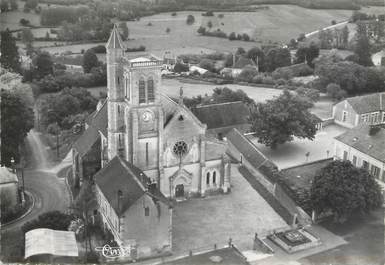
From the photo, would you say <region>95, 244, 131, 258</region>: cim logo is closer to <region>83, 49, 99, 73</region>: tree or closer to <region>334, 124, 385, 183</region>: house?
<region>334, 124, 385, 183</region>: house

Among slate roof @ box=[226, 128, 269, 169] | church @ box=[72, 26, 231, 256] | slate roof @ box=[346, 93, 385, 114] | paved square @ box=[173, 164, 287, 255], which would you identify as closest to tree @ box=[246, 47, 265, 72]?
slate roof @ box=[346, 93, 385, 114]

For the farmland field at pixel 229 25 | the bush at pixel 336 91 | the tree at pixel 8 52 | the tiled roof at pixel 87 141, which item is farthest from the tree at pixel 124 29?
the bush at pixel 336 91

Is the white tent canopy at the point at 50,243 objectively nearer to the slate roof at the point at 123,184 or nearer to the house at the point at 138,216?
the house at the point at 138,216

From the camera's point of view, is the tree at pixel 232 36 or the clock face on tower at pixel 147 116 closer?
the clock face on tower at pixel 147 116

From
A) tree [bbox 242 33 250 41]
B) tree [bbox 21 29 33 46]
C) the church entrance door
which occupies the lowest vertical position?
the church entrance door

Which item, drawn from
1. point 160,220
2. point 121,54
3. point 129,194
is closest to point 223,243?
point 160,220

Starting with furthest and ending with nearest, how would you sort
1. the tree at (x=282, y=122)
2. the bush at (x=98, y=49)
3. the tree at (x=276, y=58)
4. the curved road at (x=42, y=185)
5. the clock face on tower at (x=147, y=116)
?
the tree at (x=276, y=58) < the bush at (x=98, y=49) < the tree at (x=282, y=122) < the curved road at (x=42, y=185) < the clock face on tower at (x=147, y=116)

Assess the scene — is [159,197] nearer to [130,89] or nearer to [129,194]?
[129,194]
